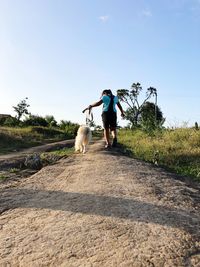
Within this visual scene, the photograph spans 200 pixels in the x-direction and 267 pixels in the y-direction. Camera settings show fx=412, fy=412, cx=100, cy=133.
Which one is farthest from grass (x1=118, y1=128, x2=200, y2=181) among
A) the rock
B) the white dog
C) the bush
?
the bush

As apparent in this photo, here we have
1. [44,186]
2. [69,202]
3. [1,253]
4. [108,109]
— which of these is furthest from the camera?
[108,109]

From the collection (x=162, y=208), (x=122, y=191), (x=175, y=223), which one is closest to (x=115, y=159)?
(x=122, y=191)

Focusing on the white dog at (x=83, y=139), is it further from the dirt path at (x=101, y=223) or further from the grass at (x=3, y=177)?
the dirt path at (x=101, y=223)

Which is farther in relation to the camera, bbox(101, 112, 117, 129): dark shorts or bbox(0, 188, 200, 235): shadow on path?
bbox(101, 112, 117, 129): dark shorts

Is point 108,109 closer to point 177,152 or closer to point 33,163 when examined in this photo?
point 177,152

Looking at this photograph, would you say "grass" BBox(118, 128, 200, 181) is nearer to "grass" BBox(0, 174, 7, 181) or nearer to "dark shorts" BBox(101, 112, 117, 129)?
"dark shorts" BBox(101, 112, 117, 129)

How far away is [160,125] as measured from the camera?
1650cm

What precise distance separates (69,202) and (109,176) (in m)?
1.77

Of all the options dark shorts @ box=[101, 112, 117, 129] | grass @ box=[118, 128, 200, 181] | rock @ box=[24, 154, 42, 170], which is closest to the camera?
grass @ box=[118, 128, 200, 181]

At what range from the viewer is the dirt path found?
3258 millimetres

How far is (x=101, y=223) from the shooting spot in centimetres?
400

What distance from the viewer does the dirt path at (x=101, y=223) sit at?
10.7 ft

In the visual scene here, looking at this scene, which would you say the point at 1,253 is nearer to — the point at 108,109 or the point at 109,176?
the point at 109,176

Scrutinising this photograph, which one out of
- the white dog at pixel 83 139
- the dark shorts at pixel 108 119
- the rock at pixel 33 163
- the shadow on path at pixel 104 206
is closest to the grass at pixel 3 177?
the rock at pixel 33 163
